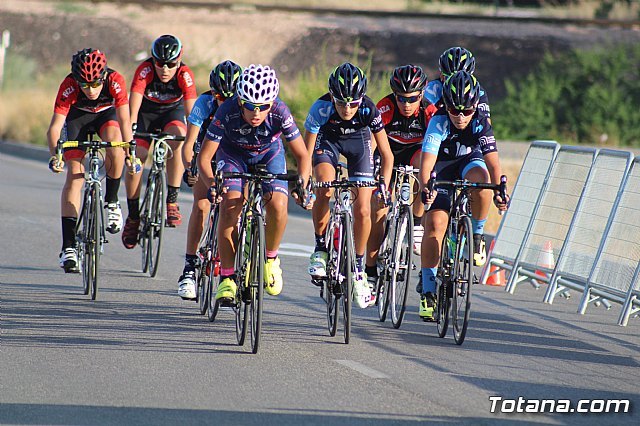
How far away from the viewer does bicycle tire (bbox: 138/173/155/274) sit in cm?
1278

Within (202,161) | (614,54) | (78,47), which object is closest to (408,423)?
(202,161)

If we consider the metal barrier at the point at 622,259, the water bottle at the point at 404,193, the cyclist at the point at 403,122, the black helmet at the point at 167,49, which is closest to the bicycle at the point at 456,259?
the water bottle at the point at 404,193

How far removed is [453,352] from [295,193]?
167cm

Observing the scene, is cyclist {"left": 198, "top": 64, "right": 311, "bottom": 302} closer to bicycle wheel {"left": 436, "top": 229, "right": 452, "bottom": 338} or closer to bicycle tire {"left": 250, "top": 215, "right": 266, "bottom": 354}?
bicycle tire {"left": 250, "top": 215, "right": 266, "bottom": 354}

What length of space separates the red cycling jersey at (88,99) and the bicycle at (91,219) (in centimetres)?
39

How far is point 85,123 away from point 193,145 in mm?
1261

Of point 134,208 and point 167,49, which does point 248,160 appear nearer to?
point 167,49

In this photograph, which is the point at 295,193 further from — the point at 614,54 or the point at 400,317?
the point at 614,54

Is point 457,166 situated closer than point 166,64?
Yes

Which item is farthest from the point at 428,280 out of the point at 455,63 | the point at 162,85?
the point at 162,85

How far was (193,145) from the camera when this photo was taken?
11.4 meters

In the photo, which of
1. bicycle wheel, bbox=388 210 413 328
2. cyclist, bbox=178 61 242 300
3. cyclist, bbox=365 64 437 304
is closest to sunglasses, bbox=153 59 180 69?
cyclist, bbox=178 61 242 300

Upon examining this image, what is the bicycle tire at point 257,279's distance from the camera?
29.0ft

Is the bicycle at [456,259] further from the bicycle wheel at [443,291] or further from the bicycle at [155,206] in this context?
the bicycle at [155,206]
